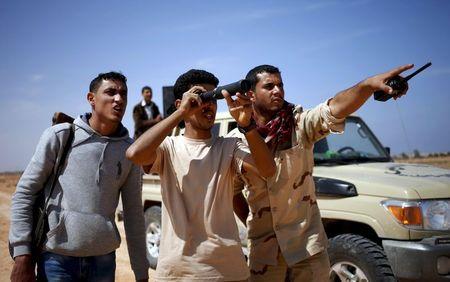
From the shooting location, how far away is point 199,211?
7.51ft

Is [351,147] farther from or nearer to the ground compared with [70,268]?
farther from the ground

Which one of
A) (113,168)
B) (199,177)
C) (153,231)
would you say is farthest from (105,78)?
(153,231)

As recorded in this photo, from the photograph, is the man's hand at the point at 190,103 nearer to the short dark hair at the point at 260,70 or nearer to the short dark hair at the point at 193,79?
the short dark hair at the point at 193,79

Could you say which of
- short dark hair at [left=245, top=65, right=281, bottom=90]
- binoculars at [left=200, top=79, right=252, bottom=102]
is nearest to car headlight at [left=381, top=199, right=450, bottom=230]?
short dark hair at [left=245, top=65, right=281, bottom=90]

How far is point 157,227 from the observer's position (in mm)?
6688

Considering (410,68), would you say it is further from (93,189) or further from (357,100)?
(93,189)

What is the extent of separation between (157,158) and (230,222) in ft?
1.71

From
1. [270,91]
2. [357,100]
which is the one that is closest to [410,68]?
[357,100]

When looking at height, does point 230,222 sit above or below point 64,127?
below

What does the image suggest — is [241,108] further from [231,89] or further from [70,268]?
[70,268]

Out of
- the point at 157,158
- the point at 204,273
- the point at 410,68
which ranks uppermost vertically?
the point at 410,68

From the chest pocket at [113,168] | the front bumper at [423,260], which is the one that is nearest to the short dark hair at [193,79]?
the chest pocket at [113,168]

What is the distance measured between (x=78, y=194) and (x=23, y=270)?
19.9 inches

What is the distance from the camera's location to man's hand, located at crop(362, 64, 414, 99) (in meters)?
2.23
